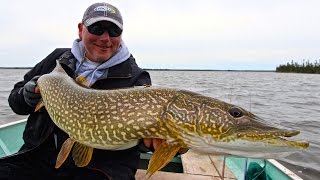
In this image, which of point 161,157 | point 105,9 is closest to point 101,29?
point 105,9

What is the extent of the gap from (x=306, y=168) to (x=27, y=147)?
5.02 m

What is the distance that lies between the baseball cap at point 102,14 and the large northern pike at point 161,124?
22.6 inches

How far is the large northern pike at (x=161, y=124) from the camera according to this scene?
2160mm

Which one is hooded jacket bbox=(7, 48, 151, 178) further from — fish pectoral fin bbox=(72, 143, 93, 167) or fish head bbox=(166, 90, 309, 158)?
fish head bbox=(166, 90, 309, 158)

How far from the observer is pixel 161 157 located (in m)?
2.29

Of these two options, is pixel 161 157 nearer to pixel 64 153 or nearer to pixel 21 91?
pixel 64 153

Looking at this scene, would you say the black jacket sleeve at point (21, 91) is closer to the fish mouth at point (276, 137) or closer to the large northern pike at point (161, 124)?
the large northern pike at point (161, 124)

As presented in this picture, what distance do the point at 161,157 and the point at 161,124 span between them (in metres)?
0.21

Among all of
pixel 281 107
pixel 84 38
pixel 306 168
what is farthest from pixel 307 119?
pixel 84 38

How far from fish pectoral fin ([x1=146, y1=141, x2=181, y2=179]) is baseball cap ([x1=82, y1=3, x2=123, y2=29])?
119cm

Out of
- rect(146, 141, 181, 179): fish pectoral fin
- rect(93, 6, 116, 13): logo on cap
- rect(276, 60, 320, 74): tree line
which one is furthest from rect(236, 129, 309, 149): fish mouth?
rect(276, 60, 320, 74): tree line

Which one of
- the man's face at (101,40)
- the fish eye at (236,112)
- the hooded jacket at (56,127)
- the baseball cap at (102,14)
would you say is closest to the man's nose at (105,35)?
the man's face at (101,40)

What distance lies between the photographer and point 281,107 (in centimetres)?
1441

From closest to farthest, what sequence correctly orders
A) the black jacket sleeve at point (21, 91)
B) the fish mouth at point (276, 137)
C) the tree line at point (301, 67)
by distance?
the fish mouth at point (276, 137) < the black jacket sleeve at point (21, 91) < the tree line at point (301, 67)
